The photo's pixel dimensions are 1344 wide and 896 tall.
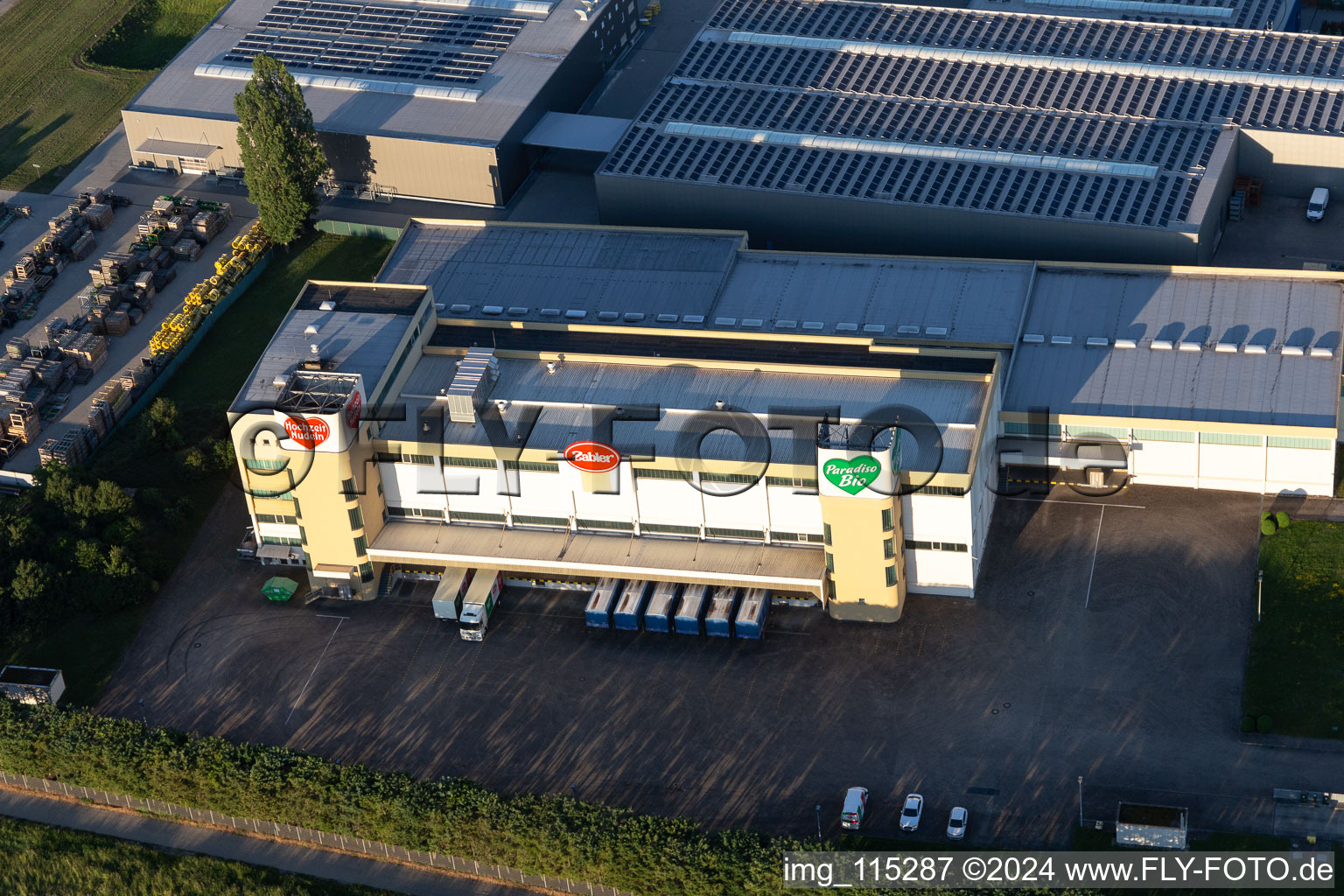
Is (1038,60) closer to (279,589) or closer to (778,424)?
(778,424)

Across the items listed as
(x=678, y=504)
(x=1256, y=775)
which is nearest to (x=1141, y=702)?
(x=1256, y=775)

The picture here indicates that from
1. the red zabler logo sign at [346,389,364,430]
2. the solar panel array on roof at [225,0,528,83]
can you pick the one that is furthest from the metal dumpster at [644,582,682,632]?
the solar panel array on roof at [225,0,528,83]

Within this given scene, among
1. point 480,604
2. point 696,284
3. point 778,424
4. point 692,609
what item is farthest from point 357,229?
point 692,609

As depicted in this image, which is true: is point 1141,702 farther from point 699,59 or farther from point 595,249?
point 699,59

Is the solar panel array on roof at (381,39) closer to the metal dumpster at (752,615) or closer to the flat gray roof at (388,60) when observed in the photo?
the flat gray roof at (388,60)

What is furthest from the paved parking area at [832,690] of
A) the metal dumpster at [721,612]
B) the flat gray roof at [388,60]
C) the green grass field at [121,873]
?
the flat gray roof at [388,60]

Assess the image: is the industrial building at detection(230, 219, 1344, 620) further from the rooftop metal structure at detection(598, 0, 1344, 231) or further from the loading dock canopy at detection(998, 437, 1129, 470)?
the rooftop metal structure at detection(598, 0, 1344, 231)
